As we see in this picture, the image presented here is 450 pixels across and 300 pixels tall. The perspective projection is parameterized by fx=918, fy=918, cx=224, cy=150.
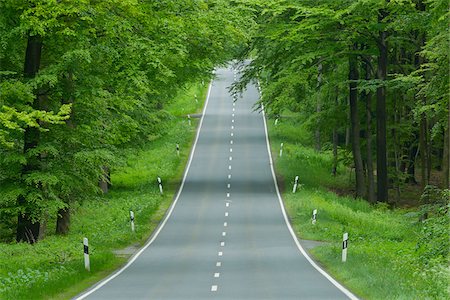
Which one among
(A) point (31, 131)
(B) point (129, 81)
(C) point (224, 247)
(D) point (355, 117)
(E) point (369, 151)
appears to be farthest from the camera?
(D) point (355, 117)

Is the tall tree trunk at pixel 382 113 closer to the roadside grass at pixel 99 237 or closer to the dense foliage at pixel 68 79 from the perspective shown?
the roadside grass at pixel 99 237

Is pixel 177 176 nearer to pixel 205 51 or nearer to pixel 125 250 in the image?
pixel 205 51

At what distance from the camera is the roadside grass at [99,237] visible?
69.2ft

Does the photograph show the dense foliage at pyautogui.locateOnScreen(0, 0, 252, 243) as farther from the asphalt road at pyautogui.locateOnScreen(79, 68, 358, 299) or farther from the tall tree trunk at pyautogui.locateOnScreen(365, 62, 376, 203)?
the tall tree trunk at pyautogui.locateOnScreen(365, 62, 376, 203)

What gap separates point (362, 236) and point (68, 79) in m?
12.2

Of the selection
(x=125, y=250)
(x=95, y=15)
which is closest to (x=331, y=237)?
(x=125, y=250)

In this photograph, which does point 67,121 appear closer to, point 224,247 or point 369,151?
point 224,247

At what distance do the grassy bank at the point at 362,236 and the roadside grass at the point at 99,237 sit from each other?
A: 20.8ft

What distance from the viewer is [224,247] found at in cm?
3222

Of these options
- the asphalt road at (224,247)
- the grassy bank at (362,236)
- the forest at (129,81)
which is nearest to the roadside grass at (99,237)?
the forest at (129,81)

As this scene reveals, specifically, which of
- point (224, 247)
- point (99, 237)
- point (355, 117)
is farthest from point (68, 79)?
point (355, 117)

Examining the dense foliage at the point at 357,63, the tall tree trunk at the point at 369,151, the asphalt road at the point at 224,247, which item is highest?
the dense foliage at the point at 357,63

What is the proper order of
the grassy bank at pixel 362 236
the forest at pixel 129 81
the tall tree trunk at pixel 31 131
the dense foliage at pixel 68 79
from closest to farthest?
1. the grassy bank at pixel 362 236
2. the forest at pixel 129 81
3. the dense foliage at pixel 68 79
4. the tall tree trunk at pixel 31 131

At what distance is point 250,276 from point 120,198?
2471 cm
